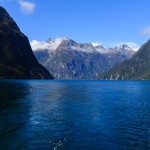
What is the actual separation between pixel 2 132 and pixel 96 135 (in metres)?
13.6

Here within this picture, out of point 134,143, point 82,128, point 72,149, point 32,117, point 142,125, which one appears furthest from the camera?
point 32,117

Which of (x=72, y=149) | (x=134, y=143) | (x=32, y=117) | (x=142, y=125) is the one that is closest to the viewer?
(x=72, y=149)

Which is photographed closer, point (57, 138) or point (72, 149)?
point (72, 149)

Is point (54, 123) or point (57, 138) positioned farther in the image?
point (54, 123)

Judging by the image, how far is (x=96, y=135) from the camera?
44906 millimetres

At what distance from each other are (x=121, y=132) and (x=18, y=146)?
16230 mm

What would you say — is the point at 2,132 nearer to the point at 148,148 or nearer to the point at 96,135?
the point at 96,135

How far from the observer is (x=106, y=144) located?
3962 centimetres

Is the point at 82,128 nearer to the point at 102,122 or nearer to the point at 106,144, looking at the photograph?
the point at 102,122

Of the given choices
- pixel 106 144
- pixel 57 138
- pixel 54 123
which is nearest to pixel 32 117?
pixel 54 123

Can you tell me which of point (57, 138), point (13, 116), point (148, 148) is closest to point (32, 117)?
point (13, 116)

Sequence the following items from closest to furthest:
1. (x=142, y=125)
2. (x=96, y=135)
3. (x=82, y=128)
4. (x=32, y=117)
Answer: (x=96, y=135) → (x=82, y=128) → (x=142, y=125) → (x=32, y=117)

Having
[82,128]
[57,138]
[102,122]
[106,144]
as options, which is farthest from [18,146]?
[102,122]

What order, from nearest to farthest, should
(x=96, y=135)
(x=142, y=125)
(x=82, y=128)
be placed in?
(x=96, y=135)
(x=82, y=128)
(x=142, y=125)
